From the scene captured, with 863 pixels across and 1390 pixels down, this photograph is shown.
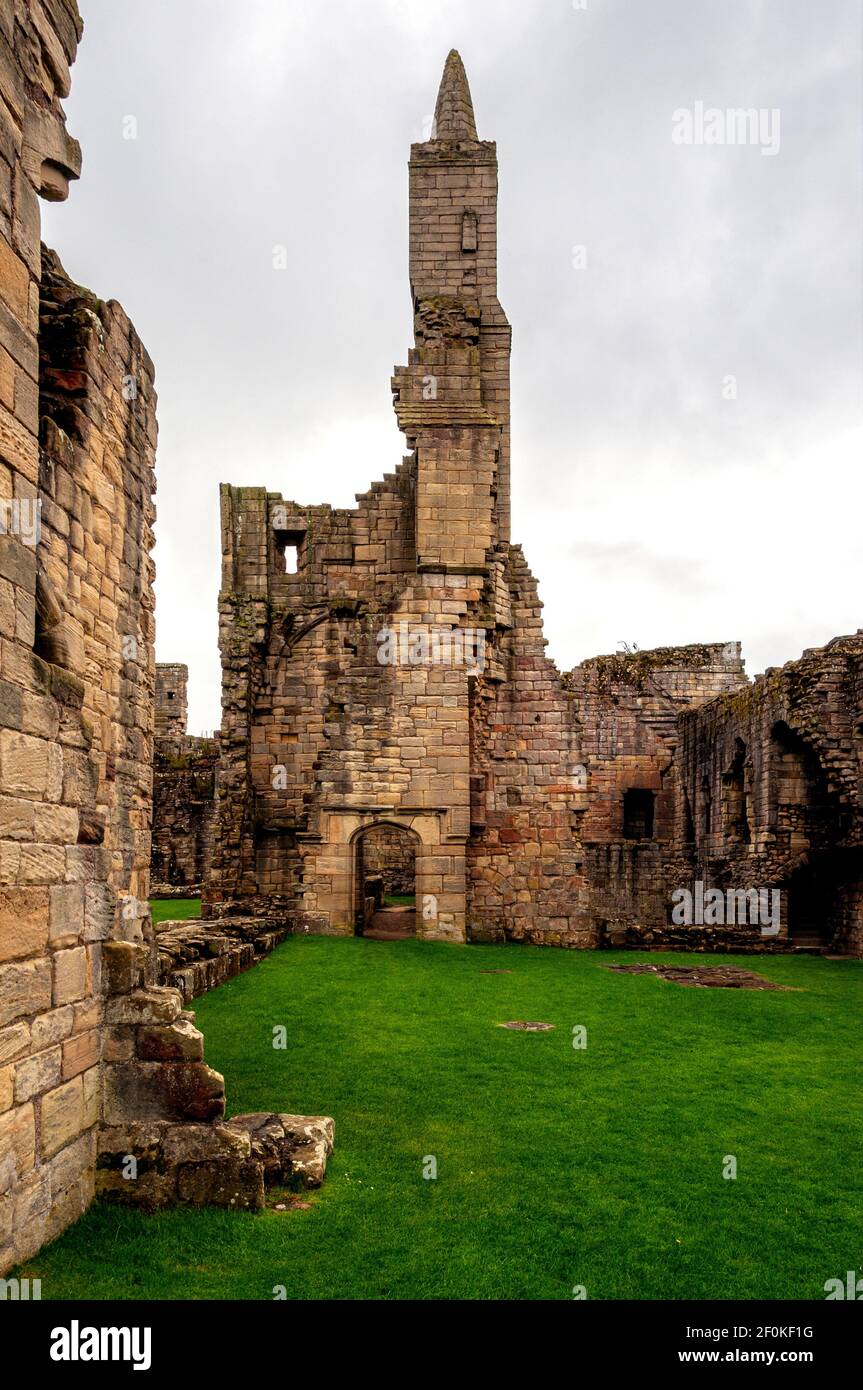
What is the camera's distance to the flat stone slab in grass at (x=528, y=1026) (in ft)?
34.4

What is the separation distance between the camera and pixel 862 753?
19953mm

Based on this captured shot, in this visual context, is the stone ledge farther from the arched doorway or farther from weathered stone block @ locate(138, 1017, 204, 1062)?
weathered stone block @ locate(138, 1017, 204, 1062)

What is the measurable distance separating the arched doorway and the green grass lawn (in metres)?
3.93

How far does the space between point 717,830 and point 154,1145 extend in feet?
73.2

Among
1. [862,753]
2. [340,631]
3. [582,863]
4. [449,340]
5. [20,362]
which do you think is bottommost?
[582,863]

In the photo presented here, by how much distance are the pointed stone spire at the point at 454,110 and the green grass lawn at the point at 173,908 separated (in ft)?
65.8

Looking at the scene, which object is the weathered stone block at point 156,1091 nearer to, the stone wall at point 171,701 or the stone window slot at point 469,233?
the stone window slot at point 469,233

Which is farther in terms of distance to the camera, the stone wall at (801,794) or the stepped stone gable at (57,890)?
the stone wall at (801,794)

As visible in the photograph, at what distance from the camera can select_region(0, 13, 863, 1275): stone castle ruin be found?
15.6 feet

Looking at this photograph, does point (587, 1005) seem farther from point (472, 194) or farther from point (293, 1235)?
point (472, 194)

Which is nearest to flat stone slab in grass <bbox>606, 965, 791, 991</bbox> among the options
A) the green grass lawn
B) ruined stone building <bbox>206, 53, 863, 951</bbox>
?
ruined stone building <bbox>206, 53, 863, 951</bbox>

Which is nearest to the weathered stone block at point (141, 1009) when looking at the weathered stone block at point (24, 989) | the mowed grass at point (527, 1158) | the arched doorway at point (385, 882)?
the weathered stone block at point (24, 989)
